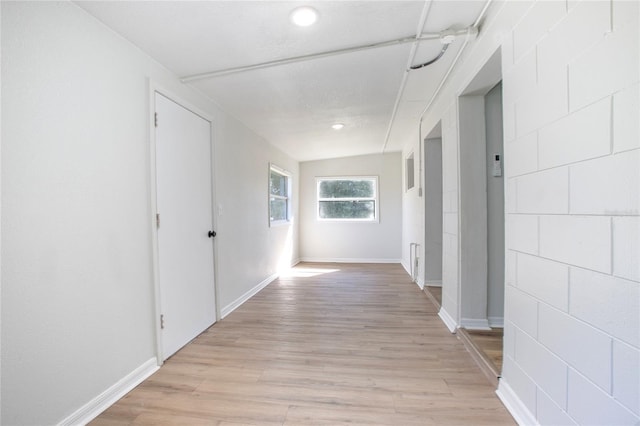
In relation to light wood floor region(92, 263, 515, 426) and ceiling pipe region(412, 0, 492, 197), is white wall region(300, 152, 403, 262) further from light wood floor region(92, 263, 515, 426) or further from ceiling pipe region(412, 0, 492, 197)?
light wood floor region(92, 263, 515, 426)

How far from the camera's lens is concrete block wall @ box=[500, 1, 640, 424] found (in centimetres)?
84

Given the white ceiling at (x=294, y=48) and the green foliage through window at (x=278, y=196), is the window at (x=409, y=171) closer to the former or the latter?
the white ceiling at (x=294, y=48)

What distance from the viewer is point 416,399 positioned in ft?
5.28

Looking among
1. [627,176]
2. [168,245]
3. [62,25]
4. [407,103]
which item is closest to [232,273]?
[168,245]

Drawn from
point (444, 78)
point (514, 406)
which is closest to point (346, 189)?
point (444, 78)

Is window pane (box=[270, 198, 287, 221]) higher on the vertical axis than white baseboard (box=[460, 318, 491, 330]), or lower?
higher

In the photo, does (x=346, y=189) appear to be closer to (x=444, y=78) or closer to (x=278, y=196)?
Answer: (x=278, y=196)

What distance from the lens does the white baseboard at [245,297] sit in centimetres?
298

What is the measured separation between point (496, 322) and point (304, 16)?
2798 mm

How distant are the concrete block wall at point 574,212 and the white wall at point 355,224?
15.1 ft

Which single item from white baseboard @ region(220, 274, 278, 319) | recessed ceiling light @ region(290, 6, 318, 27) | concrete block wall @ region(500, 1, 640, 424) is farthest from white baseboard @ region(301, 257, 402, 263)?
recessed ceiling light @ region(290, 6, 318, 27)

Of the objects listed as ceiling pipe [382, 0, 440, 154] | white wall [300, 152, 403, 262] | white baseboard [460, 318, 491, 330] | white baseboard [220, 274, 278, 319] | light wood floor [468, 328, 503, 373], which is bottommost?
white baseboard [220, 274, 278, 319]

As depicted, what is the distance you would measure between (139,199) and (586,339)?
97.0 inches

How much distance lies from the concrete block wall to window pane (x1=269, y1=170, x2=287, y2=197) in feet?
12.6
